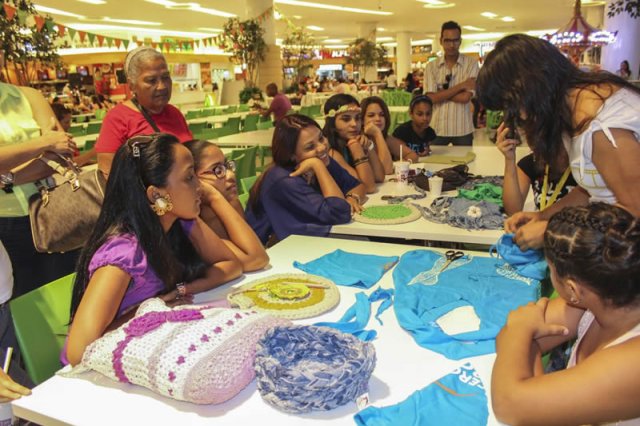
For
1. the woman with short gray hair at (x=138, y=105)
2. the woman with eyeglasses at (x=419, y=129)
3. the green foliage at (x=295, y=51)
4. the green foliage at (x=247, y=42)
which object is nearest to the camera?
the woman with short gray hair at (x=138, y=105)

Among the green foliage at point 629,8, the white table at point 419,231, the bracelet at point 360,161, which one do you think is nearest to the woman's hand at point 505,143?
the white table at point 419,231

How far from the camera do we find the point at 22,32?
16.7 feet

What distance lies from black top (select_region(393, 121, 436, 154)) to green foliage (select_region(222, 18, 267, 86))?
6790 millimetres

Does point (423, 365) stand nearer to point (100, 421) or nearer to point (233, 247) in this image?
point (100, 421)

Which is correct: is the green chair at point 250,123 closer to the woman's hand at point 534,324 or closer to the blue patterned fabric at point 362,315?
the blue patterned fabric at point 362,315

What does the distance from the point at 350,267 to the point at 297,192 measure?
2.44 feet

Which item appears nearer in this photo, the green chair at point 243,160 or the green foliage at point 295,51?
the green chair at point 243,160

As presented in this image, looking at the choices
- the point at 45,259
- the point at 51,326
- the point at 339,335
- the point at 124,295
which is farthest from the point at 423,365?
the point at 45,259

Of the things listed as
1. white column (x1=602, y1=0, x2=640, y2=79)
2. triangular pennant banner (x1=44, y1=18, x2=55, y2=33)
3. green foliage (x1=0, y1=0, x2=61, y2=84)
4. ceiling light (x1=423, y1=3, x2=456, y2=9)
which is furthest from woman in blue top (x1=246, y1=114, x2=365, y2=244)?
ceiling light (x1=423, y1=3, x2=456, y2=9)

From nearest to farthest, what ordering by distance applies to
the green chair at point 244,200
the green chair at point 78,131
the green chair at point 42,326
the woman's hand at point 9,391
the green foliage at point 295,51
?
the woman's hand at point 9,391
the green chair at point 42,326
the green chair at point 244,200
the green chair at point 78,131
the green foliage at point 295,51

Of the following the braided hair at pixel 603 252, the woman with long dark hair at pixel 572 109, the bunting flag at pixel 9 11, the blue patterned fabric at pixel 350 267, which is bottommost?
the blue patterned fabric at pixel 350 267

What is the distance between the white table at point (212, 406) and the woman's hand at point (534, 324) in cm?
13

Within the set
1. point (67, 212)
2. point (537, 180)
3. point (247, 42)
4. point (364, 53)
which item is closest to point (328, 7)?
point (364, 53)

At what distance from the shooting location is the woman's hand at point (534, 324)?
1.31 meters
